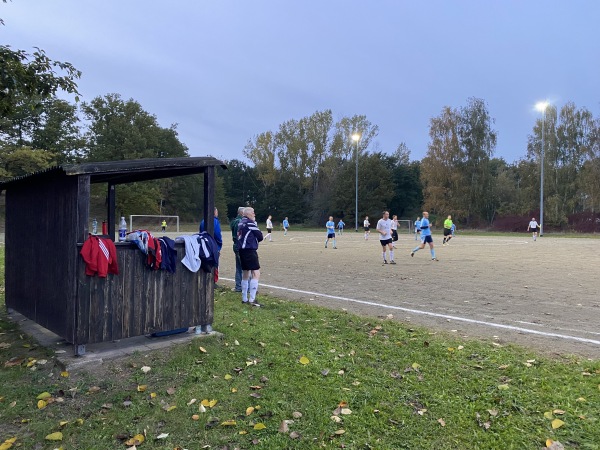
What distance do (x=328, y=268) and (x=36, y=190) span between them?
941cm

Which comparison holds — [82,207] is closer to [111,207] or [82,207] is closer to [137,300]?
[137,300]

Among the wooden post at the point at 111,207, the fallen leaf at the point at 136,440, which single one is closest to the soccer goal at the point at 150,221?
the wooden post at the point at 111,207

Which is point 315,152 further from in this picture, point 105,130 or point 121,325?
point 121,325

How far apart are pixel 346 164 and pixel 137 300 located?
220 feet

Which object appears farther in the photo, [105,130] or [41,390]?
[105,130]

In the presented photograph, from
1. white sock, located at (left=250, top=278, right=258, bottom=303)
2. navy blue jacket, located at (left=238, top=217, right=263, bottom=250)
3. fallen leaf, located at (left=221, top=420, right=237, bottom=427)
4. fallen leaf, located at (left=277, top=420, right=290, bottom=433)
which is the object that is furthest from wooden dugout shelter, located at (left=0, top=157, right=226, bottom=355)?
fallen leaf, located at (left=277, top=420, right=290, bottom=433)

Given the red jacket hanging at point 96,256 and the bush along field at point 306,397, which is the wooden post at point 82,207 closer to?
the red jacket hanging at point 96,256

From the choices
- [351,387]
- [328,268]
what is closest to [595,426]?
[351,387]

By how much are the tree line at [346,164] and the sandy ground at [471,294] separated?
3333cm

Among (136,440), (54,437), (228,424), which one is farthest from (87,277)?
(228,424)

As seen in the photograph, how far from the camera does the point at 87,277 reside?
4.91 meters

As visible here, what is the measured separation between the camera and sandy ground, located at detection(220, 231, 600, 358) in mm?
6211

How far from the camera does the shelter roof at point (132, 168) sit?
4.87 meters

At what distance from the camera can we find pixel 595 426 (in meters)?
3.47
